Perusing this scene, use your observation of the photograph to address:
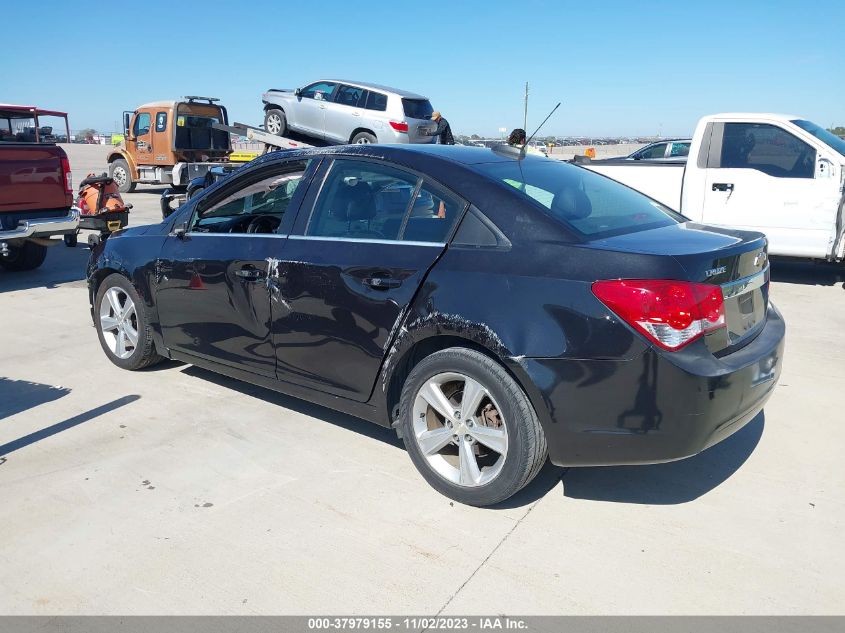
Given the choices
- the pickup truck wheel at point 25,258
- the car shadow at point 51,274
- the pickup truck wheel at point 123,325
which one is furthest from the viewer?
the pickup truck wheel at point 25,258

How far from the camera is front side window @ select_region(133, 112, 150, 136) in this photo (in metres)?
20.0

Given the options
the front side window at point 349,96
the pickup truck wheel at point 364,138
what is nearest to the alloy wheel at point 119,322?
the pickup truck wheel at point 364,138

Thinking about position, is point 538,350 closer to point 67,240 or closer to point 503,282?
point 503,282

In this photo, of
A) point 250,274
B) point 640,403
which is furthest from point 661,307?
point 250,274

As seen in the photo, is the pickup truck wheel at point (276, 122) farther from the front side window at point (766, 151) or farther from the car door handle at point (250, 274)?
the car door handle at point (250, 274)

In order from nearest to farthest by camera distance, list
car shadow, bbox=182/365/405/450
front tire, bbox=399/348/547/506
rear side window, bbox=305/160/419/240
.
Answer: front tire, bbox=399/348/547/506, rear side window, bbox=305/160/419/240, car shadow, bbox=182/365/405/450

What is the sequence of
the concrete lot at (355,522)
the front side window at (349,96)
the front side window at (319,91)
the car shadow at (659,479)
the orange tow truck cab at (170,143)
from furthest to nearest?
the orange tow truck cab at (170,143), the front side window at (319,91), the front side window at (349,96), the car shadow at (659,479), the concrete lot at (355,522)

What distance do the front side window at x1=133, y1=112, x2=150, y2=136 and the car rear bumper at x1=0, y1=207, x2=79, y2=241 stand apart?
12.1m

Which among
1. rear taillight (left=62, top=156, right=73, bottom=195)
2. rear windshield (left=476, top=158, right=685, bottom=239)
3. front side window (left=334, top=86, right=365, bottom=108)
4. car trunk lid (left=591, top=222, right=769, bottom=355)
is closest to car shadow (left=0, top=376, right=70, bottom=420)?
rear windshield (left=476, top=158, right=685, bottom=239)

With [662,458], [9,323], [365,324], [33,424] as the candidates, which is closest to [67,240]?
[9,323]

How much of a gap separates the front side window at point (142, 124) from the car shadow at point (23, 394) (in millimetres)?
16430

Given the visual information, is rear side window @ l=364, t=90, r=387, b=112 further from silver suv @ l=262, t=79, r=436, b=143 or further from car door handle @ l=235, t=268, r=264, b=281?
car door handle @ l=235, t=268, r=264, b=281

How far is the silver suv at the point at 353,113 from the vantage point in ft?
51.2

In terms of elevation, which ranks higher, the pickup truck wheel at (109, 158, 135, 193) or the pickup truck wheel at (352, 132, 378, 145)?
the pickup truck wheel at (352, 132, 378, 145)
